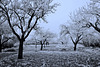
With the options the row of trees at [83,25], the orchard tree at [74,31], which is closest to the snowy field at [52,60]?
the row of trees at [83,25]

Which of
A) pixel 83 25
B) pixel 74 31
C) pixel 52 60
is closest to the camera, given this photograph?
pixel 52 60

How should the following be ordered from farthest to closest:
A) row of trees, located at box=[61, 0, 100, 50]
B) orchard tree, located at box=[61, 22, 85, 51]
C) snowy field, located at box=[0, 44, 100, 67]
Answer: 1. orchard tree, located at box=[61, 22, 85, 51]
2. row of trees, located at box=[61, 0, 100, 50]
3. snowy field, located at box=[0, 44, 100, 67]

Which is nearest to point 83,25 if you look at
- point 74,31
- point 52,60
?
point 52,60

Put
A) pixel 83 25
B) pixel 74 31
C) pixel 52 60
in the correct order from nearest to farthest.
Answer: pixel 52 60, pixel 83 25, pixel 74 31

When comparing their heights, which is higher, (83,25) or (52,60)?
(83,25)

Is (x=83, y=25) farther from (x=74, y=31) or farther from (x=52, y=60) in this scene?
(x=74, y=31)

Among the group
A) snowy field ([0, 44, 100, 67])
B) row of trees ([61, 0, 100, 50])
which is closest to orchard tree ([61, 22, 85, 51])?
row of trees ([61, 0, 100, 50])

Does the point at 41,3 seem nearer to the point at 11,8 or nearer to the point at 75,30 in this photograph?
the point at 11,8

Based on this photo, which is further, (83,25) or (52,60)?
(83,25)

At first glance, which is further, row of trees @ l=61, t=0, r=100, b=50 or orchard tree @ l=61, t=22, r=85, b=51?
orchard tree @ l=61, t=22, r=85, b=51

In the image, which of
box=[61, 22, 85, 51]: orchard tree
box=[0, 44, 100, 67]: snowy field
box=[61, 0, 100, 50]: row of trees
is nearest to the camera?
box=[0, 44, 100, 67]: snowy field

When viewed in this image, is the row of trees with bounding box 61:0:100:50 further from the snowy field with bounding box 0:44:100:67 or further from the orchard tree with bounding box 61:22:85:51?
the snowy field with bounding box 0:44:100:67

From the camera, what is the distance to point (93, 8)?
12.4 metres

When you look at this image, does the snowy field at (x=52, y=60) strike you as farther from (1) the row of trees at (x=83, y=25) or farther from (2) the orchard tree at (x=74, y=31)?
(2) the orchard tree at (x=74, y=31)
